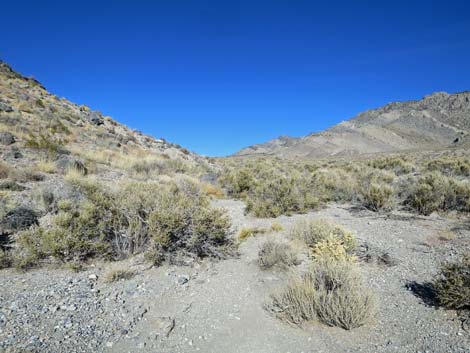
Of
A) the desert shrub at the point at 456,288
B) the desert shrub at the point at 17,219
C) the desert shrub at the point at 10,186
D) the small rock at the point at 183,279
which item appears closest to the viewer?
the desert shrub at the point at 456,288

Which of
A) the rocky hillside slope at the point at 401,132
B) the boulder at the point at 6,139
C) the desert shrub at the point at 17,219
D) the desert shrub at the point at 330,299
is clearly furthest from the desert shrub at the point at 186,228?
the rocky hillside slope at the point at 401,132

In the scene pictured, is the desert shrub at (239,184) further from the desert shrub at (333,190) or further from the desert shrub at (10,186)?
the desert shrub at (10,186)

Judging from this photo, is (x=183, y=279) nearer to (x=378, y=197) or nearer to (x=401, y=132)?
(x=378, y=197)

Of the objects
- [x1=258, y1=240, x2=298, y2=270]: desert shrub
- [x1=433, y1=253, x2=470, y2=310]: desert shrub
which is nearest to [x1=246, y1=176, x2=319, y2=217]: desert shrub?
[x1=258, y1=240, x2=298, y2=270]: desert shrub

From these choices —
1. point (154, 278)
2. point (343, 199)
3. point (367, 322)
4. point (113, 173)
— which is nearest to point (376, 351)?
point (367, 322)

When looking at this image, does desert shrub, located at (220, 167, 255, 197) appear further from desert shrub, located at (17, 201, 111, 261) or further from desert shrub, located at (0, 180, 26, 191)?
Answer: desert shrub, located at (17, 201, 111, 261)

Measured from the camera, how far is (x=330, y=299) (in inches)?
148

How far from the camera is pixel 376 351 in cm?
329

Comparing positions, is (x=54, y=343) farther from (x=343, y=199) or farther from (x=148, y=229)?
(x=343, y=199)

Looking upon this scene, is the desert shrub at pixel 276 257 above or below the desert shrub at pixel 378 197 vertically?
below

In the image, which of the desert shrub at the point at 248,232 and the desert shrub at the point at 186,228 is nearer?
the desert shrub at the point at 186,228

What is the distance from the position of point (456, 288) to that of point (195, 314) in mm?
3412

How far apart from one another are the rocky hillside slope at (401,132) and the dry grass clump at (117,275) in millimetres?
66332

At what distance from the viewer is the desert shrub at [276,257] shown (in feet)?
18.2
